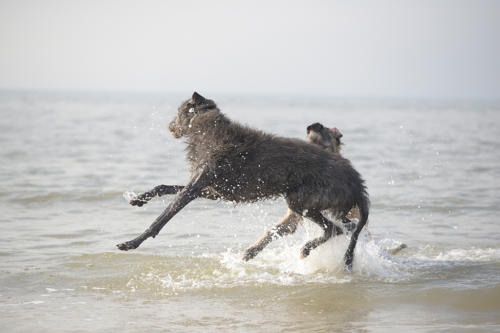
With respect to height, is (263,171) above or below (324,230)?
above

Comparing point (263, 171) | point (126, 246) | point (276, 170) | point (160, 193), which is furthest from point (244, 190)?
point (126, 246)

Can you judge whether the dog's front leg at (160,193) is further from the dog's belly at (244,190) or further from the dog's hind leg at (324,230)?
the dog's hind leg at (324,230)

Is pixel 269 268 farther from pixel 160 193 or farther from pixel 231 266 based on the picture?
pixel 160 193

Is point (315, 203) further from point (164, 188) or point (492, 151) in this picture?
point (492, 151)

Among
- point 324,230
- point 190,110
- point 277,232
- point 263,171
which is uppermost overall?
point 190,110

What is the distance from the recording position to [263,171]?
663 centimetres

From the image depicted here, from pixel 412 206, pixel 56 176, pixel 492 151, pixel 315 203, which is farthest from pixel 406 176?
pixel 315 203

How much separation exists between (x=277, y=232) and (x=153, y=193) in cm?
175

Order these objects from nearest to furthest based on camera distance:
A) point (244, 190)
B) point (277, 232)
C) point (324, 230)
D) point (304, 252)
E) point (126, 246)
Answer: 1. point (126, 246)
2. point (244, 190)
3. point (304, 252)
4. point (324, 230)
5. point (277, 232)

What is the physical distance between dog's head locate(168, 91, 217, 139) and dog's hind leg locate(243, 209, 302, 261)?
1641 millimetres

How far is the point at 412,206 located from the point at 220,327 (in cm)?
702

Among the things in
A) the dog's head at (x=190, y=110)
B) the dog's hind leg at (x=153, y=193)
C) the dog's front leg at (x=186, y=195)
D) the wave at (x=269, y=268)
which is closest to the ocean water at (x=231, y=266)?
the wave at (x=269, y=268)

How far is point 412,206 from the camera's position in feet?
38.0

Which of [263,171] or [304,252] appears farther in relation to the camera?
[304,252]
